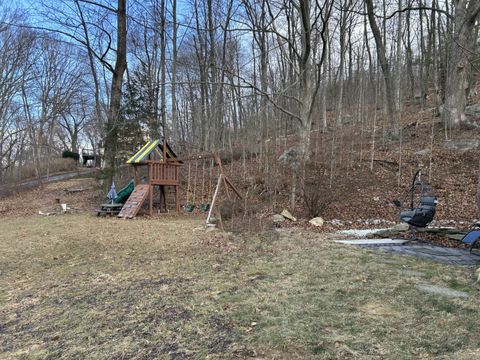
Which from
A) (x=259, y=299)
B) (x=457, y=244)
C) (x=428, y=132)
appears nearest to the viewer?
(x=259, y=299)

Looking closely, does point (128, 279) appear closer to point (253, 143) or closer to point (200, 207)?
point (200, 207)

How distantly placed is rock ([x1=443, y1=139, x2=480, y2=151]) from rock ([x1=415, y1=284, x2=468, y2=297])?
34.9 ft

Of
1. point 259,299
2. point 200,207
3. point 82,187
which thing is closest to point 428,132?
point 200,207

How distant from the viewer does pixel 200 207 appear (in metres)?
12.4

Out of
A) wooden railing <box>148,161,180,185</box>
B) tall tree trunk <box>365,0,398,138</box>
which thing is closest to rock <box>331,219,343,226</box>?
wooden railing <box>148,161,180,185</box>

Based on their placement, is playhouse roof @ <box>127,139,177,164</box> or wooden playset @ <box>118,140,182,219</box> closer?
wooden playset @ <box>118,140,182,219</box>

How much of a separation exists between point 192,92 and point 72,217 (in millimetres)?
14994

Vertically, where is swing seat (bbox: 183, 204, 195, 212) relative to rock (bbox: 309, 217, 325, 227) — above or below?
above

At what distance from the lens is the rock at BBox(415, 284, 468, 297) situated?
141 inches

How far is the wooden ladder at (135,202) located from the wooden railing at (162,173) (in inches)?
14.7

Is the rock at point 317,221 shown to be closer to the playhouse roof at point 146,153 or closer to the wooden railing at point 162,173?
the wooden railing at point 162,173

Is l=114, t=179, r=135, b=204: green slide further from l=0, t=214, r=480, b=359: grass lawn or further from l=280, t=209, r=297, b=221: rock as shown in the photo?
l=280, t=209, r=297, b=221: rock

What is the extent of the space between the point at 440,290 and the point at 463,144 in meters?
11.0

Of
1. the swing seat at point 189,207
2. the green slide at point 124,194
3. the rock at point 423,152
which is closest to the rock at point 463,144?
the rock at point 423,152
